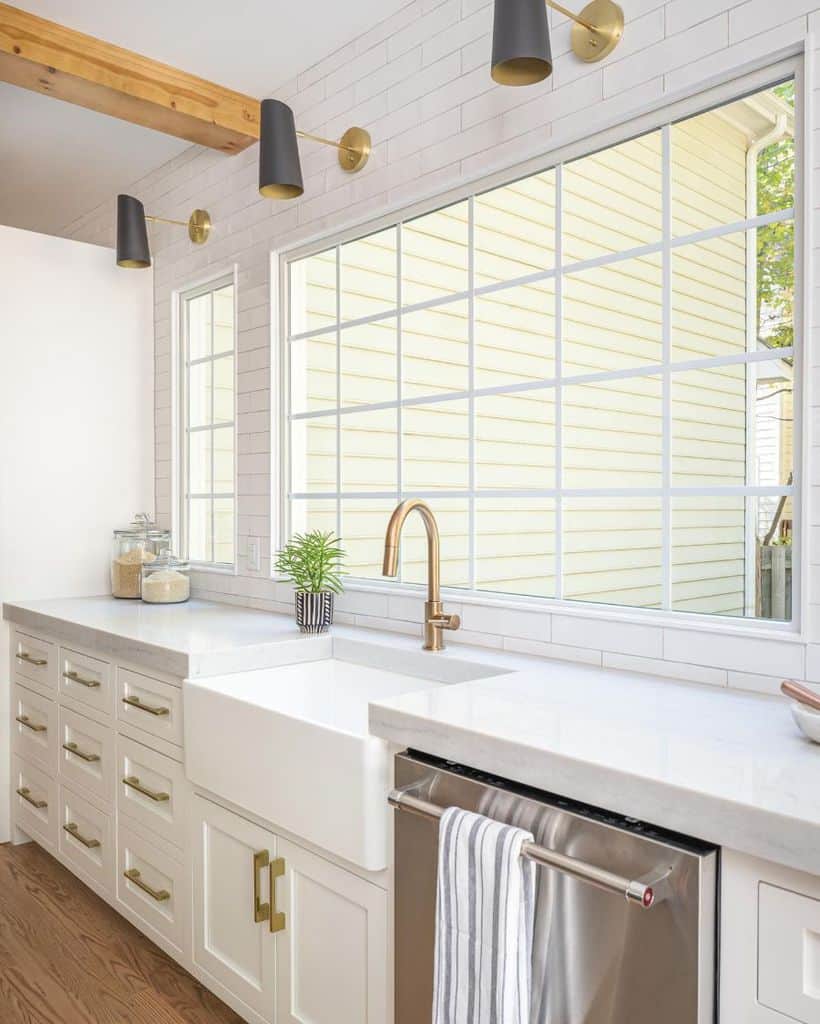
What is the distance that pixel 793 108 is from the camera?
1.71 m

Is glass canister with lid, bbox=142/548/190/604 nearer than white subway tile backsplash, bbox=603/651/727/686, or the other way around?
white subway tile backsplash, bbox=603/651/727/686

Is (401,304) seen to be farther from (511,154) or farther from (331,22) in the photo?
(331,22)

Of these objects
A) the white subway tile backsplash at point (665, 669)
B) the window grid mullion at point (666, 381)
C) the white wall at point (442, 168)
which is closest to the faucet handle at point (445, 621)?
the white wall at point (442, 168)

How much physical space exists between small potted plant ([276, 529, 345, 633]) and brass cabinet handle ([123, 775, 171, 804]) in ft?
1.94

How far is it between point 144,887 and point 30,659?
105cm

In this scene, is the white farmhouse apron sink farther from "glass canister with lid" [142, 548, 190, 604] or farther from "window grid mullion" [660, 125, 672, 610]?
"glass canister with lid" [142, 548, 190, 604]

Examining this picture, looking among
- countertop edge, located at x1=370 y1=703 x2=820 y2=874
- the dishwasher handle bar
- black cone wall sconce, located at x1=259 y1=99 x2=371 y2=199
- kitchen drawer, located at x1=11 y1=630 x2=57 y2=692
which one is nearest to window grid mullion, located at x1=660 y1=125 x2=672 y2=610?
countertop edge, located at x1=370 y1=703 x2=820 y2=874

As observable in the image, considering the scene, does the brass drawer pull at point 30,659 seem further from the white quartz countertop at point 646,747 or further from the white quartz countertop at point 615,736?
the white quartz countertop at point 646,747

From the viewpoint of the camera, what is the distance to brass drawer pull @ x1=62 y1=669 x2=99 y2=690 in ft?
8.79

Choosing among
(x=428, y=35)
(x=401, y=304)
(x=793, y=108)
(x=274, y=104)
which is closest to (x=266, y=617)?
(x=401, y=304)

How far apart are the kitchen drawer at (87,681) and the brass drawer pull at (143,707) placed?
134 millimetres

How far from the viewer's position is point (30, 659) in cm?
309

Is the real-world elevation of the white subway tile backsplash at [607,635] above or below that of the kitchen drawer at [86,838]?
above

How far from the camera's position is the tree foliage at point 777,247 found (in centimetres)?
174
